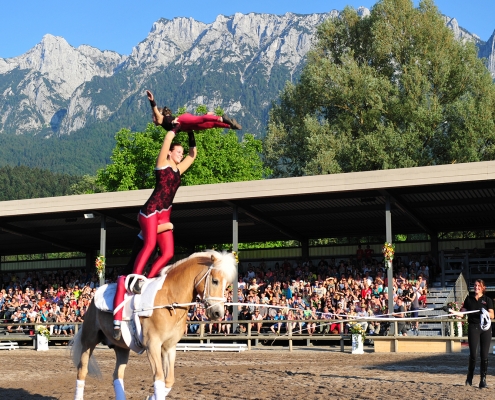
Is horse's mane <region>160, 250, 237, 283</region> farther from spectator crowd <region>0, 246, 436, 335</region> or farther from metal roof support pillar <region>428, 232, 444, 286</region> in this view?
metal roof support pillar <region>428, 232, 444, 286</region>

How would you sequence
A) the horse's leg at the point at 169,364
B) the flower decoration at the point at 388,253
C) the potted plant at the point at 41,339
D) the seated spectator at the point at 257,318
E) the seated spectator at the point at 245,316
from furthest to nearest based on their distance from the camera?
1. the seated spectator at the point at 245,316
2. the potted plant at the point at 41,339
3. the seated spectator at the point at 257,318
4. the flower decoration at the point at 388,253
5. the horse's leg at the point at 169,364

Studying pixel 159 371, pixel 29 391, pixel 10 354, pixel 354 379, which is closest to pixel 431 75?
pixel 10 354

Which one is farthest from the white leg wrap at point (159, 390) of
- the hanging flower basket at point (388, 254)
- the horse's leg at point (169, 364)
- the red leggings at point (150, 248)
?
the hanging flower basket at point (388, 254)

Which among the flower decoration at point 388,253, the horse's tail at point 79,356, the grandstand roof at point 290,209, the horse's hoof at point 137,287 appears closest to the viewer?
the horse's hoof at point 137,287

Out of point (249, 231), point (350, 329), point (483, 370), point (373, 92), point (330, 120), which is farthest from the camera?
point (330, 120)

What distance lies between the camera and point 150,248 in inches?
353

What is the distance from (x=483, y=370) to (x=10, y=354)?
15.7m

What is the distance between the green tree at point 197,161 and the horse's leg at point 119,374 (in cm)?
3787

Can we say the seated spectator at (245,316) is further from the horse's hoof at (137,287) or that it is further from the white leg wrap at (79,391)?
the horse's hoof at (137,287)

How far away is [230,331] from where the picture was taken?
25.2 meters

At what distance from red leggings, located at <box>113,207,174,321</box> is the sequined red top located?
0.07 metres

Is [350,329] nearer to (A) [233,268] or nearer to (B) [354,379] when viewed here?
(B) [354,379]

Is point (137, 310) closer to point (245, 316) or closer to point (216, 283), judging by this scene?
point (216, 283)

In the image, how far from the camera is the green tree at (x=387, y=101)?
123ft
